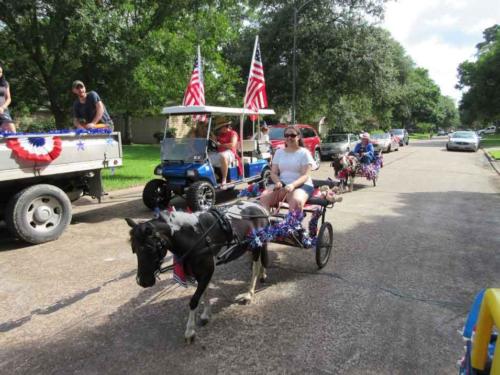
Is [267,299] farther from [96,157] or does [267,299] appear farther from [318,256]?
[96,157]

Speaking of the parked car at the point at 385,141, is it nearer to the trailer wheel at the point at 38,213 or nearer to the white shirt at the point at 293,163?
the white shirt at the point at 293,163

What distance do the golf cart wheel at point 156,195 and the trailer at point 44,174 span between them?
145 centimetres

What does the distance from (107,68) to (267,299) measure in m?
9.95

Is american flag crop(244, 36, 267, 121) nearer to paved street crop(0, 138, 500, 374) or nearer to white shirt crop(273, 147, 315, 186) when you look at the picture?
paved street crop(0, 138, 500, 374)

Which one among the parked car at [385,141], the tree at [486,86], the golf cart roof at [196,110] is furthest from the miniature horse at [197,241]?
the tree at [486,86]

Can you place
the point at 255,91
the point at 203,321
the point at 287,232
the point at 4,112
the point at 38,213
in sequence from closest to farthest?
1. the point at 203,321
2. the point at 287,232
3. the point at 38,213
4. the point at 4,112
5. the point at 255,91

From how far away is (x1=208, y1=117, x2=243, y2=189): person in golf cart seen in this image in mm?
8859

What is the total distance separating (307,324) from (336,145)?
58.6ft

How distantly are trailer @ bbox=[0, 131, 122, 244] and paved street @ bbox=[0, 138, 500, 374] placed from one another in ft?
1.33

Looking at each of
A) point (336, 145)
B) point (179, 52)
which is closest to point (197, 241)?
point (179, 52)

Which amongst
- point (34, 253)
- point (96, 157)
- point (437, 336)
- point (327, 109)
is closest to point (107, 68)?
point (96, 157)

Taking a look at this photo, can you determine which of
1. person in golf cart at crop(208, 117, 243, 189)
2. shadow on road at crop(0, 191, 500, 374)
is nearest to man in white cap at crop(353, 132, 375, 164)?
person in golf cart at crop(208, 117, 243, 189)

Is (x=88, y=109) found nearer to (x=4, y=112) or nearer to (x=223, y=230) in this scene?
(x=4, y=112)

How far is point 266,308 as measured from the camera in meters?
4.06
